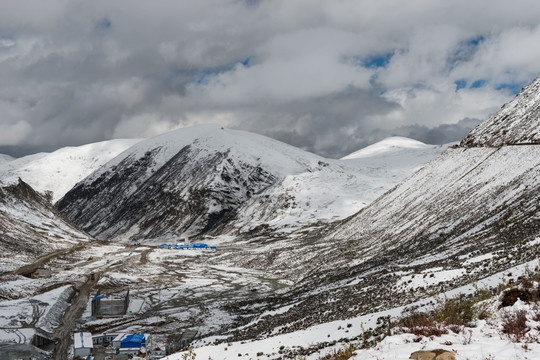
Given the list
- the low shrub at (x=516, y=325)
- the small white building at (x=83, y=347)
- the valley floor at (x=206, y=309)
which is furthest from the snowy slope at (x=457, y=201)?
the small white building at (x=83, y=347)

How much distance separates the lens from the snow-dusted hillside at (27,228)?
106 meters

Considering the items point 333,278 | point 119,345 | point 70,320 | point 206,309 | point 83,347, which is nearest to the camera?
point 83,347

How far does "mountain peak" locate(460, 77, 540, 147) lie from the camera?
8138cm

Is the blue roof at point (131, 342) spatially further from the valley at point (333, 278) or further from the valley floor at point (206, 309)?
the valley floor at point (206, 309)

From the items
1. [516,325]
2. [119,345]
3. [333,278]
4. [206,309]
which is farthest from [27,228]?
[516,325]

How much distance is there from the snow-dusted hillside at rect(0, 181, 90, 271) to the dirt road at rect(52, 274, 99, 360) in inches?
889

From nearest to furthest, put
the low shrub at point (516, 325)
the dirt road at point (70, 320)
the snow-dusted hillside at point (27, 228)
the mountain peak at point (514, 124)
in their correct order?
1. the low shrub at point (516, 325)
2. the dirt road at point (70, 320)
3. the mountain peak at point (514, 124)
4. the snow-dusted hillside at point (27, 228)

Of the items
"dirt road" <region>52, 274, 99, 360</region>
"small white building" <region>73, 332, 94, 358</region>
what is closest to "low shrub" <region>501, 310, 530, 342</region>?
"small white building" <region>73, 332, 94, 358</region>

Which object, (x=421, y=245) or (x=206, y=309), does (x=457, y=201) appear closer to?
(x=421, y=245)

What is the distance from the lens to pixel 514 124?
89500 mm

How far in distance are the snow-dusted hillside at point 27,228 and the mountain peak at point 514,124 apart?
3899 inches

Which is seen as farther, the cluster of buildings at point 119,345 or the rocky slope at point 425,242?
the cluster of buildings at point 119,345

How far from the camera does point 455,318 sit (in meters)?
15.8

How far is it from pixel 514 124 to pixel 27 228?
130726 mm
